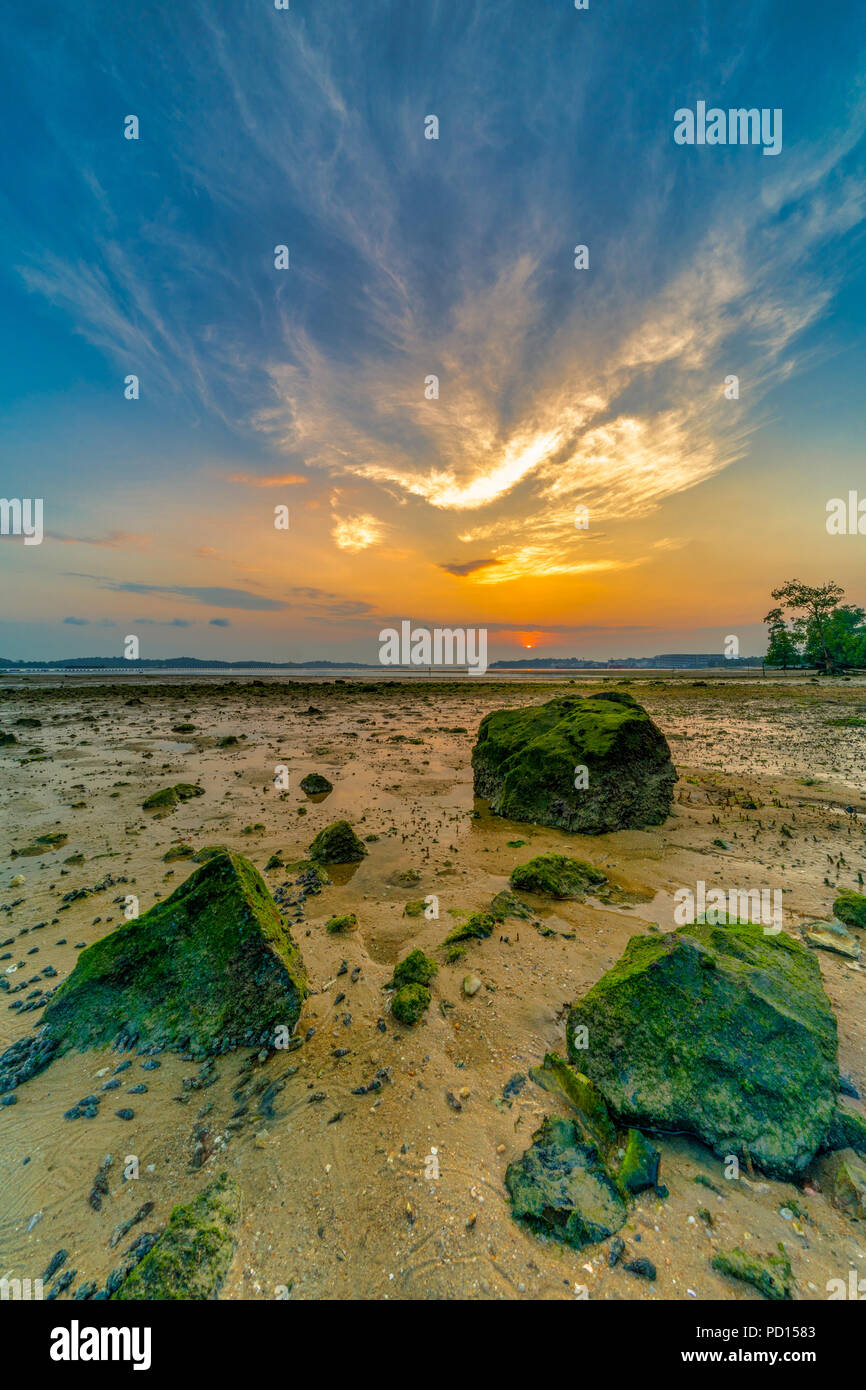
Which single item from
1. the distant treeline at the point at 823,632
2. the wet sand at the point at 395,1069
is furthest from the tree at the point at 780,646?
the wet sand at the point at 395,1069

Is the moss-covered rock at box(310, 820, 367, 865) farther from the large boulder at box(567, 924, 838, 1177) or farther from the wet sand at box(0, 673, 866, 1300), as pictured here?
the large boulder at box(567, 924, 838, 1177)

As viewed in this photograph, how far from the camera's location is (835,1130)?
14.6 feet

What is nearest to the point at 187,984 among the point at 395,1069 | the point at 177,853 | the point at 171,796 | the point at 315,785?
the point at 395,1069

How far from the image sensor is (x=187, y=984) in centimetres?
618

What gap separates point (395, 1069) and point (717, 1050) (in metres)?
3.58

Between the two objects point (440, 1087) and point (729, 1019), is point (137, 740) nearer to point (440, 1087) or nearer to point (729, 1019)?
point (440, 1087)

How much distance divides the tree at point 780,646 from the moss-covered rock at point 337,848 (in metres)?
112

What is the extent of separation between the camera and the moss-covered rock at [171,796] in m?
15.5

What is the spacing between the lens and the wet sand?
365 centimetres

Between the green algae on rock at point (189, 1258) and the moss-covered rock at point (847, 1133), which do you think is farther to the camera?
the moss-covered rock at point (847, 1133)

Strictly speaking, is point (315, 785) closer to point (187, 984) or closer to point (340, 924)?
point (340, 924)

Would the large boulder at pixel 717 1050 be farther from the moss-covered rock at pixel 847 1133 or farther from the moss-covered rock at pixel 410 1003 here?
the moss-covered rock at pixel 410 1003

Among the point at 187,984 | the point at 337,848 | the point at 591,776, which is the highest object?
the point at 591,776

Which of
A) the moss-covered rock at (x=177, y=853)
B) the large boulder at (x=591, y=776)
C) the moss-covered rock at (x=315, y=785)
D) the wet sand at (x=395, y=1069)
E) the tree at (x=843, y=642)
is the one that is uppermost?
the tree at (x=843, y=642)
